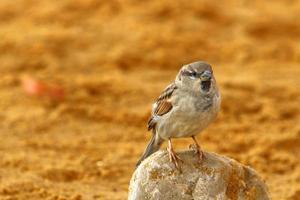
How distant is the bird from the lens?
6.12 metres

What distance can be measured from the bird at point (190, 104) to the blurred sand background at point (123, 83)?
1.60 meters

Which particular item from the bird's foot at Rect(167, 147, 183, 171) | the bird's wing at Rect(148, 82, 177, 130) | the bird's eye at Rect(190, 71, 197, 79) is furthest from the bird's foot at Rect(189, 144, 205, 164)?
the bird's eye at Rect(190, 71, 197, 79)

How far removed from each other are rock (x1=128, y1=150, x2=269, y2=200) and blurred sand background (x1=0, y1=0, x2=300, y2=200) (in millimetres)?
1472

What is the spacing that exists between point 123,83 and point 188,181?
494 centimetres

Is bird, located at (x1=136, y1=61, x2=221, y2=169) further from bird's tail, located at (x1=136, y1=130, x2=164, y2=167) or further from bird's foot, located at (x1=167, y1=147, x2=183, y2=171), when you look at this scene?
bird's tail, located at (x1=136, y1=130, x2=164, y2=167)

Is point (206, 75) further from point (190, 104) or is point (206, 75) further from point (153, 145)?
point (153, 145)

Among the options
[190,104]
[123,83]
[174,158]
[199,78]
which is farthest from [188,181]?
[123,83]

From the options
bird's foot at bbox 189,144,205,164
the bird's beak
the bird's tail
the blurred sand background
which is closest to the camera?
the bird's beak

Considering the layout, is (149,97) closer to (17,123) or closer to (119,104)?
(119,104)

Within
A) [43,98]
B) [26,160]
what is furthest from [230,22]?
[26,160]

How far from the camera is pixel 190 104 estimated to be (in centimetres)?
616

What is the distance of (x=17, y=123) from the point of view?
9805 mm

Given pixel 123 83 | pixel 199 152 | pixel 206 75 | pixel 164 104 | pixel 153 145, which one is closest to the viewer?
pixel 206 75

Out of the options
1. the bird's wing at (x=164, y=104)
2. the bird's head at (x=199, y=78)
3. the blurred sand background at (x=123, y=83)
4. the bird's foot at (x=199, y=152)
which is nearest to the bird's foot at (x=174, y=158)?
the bird's foot at (x=199, y=152)
